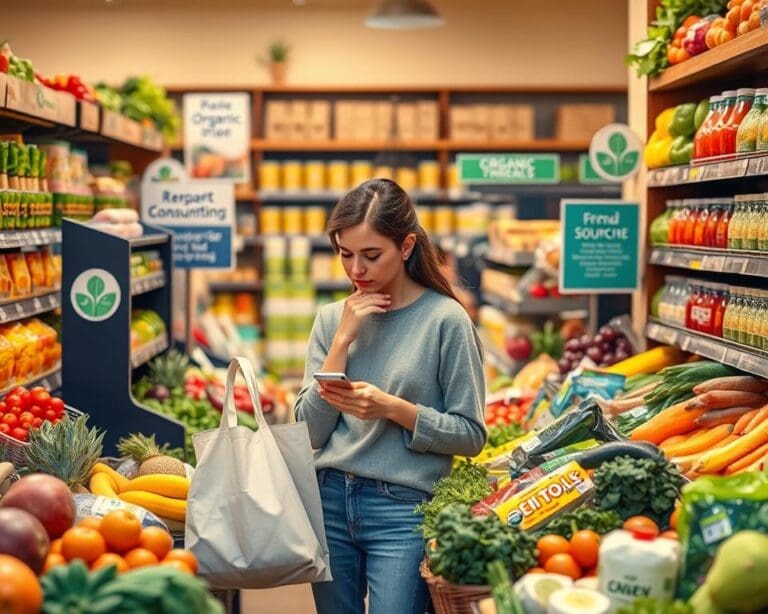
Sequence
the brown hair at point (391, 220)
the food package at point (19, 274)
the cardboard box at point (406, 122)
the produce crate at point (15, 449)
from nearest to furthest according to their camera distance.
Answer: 1. the brown hair at point (391, 220)
2. the produce crate at point (15, 449)
3. the food package at point (19, 274)
4. the cardboard box at point (406, 122)

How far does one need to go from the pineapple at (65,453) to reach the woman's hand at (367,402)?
0.86 m

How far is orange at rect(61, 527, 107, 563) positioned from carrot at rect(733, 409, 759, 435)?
2209mm

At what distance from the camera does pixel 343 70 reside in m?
12.6

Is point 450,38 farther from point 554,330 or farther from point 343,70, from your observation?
point 554,330

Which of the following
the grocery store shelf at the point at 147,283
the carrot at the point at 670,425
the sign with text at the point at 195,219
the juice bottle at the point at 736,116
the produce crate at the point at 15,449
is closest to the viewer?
the produce crate at the point at 15,449

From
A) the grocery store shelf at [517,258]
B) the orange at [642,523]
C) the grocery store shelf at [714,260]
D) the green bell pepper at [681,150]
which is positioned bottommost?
the orange at [642,523]

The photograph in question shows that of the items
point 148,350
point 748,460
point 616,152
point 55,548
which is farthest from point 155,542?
point 616,152

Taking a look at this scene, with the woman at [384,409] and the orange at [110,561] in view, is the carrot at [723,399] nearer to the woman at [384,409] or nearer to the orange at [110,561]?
the woman at [384,409]

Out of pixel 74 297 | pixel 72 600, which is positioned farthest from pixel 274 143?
pixel 72 600

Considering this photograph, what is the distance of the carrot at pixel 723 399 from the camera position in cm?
403

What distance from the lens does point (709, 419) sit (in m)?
4.05

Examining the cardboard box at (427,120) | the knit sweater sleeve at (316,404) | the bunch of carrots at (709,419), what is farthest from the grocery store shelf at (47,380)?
the cardboard box at (427,120)

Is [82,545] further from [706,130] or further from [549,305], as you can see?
[549,305]

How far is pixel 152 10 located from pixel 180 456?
8.56m
